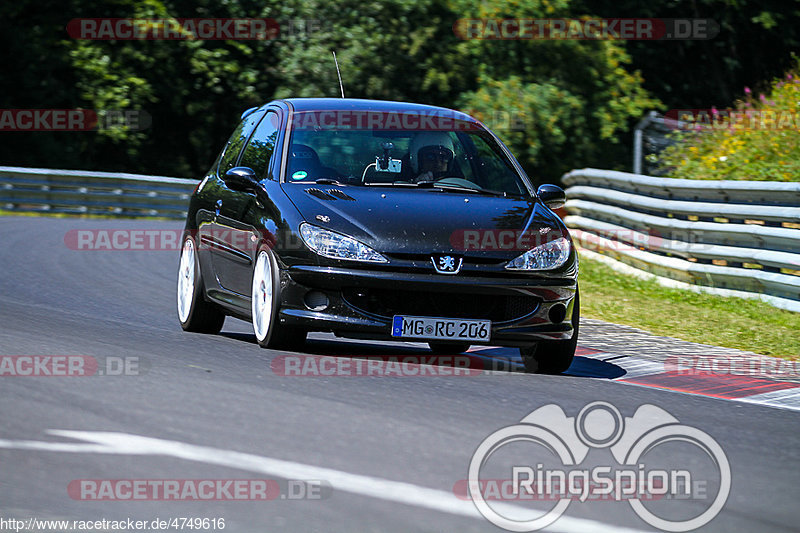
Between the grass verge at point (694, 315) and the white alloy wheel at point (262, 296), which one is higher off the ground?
the white alloy wheel at point (262, 296)

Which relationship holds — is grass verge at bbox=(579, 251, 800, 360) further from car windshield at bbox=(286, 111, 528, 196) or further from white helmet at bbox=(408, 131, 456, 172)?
white helmet at bbox=(408, 131, 456, 172)

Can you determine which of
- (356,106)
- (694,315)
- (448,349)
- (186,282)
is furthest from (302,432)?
(694,315)

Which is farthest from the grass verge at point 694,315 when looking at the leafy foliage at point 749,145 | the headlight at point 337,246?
the headlight at point 337,246

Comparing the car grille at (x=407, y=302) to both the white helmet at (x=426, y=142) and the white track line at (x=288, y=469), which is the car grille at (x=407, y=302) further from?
the white track line at (x=288, y=469)

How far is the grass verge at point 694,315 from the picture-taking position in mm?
11047

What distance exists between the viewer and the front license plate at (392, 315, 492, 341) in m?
8.28

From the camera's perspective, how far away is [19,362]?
25.8 ft

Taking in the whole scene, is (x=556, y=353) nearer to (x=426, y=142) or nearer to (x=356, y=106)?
(x=426, y=142)

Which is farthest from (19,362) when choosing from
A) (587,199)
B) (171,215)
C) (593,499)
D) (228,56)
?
(228,56)

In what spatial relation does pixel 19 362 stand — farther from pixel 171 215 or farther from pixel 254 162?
pixel 171 215

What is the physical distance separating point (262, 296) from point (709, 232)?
22.2 ft

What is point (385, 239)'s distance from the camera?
8.33m

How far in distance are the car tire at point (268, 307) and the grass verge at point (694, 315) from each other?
3.86m

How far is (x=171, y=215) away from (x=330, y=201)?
68.8 ft
